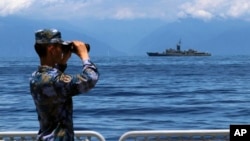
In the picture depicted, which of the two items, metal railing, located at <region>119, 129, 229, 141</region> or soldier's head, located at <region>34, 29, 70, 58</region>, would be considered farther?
metal railing, located at <region>119, 129, 229, 141</region>

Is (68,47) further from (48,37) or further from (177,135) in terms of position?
(177,135)

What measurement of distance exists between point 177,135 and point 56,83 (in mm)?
2616

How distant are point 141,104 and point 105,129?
1327 cm

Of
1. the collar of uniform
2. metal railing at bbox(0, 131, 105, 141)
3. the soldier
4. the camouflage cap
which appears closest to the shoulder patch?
the soldier

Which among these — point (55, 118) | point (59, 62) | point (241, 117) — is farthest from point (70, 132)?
point (241, 117)

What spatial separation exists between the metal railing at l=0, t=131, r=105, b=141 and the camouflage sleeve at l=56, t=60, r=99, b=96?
235 centimetres

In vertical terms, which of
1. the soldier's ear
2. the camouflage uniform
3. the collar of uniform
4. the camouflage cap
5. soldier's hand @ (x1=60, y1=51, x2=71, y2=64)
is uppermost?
the camouflage cap

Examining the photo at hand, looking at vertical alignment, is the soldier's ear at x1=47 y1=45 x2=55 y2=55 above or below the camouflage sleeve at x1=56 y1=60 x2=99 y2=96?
above

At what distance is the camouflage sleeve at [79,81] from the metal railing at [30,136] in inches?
92.6

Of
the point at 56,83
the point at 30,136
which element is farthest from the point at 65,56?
the point at 30,136

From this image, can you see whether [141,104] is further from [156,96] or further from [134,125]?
[134,125]

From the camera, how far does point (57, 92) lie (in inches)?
167

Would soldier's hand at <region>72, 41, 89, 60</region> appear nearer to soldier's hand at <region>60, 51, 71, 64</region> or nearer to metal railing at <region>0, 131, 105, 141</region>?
soldier's hand at <region>60, 51, 71, 64</region>

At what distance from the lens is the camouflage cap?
4254 millimetres
